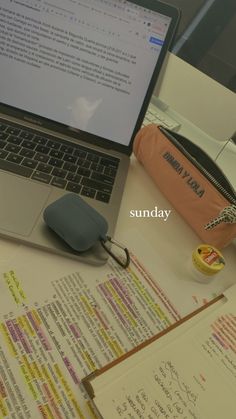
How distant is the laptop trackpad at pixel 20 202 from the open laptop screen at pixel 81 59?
0.17 meters

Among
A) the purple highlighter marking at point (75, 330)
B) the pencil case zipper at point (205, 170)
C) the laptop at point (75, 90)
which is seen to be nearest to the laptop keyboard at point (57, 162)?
the laptop at point (75, 90)

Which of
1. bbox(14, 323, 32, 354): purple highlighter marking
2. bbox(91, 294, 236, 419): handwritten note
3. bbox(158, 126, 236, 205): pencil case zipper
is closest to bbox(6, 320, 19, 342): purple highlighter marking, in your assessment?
bbox(14, 323, 32, 354): purple highlighter marking

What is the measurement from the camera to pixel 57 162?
0.57 m

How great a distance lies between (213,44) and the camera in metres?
0.78

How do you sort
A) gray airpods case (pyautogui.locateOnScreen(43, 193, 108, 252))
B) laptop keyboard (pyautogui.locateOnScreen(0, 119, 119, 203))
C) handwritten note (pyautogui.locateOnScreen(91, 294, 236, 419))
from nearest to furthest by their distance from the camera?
handwritten note (pyautogui.locateOnScreen(91, 294, 236, 419)), gray airpods case (pyautogui.locateOnScreen(43, 193, 108, 252)), laptop keyboard (pyautogui.locateOnScreen(0, 119, 119, 203))

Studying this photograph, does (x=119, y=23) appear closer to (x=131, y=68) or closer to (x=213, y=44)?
(x=131, y=68)

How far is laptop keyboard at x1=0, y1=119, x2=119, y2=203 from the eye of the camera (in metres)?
0.54

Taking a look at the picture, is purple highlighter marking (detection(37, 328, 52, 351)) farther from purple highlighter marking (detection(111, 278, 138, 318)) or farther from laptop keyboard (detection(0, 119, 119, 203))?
laptop keyboard (detection(0, 119, 119, 203))

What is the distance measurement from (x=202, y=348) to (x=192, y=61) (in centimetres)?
69

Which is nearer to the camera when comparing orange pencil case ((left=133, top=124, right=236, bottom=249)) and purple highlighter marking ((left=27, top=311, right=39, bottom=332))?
purple highlighter marking ((left=27, top=311, right=39, bottom=332))

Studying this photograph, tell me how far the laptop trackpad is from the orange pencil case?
0.22m

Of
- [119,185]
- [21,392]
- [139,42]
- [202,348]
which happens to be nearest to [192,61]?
[139,42]

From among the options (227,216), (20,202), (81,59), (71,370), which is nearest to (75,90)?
(81,59)

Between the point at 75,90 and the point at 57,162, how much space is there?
14 cm
